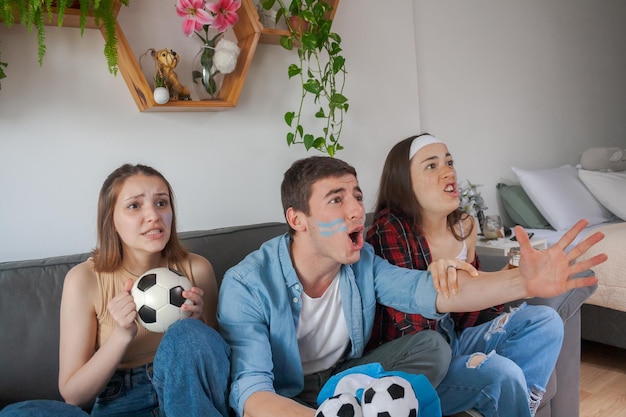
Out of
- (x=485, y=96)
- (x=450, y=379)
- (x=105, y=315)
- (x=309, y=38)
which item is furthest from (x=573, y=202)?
(x=105, y=315)

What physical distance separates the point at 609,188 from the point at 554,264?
2469 millimetres

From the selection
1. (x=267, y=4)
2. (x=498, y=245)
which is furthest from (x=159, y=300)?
(x=498, y=245)

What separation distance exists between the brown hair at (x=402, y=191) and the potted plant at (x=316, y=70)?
0.53 metres

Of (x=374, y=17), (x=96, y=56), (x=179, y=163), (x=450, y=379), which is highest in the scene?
(x=374, y=17)

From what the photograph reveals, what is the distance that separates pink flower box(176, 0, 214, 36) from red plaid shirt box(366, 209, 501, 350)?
3.02ft

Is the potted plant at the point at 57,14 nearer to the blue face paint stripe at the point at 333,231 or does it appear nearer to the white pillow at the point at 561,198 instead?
the blue face paint stripe at the point at 333,231

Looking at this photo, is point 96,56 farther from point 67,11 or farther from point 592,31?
point 592,31

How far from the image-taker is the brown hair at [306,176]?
1.55m

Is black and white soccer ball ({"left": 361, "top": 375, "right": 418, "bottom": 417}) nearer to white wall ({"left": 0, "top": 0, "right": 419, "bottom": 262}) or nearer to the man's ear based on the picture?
the man's ear

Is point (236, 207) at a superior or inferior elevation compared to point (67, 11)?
inferior

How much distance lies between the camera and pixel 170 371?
4.21ft

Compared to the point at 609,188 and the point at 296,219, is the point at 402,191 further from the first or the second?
the point at 609,188

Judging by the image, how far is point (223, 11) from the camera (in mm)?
2078

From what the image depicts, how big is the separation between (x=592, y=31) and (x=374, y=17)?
A: 2656mm
